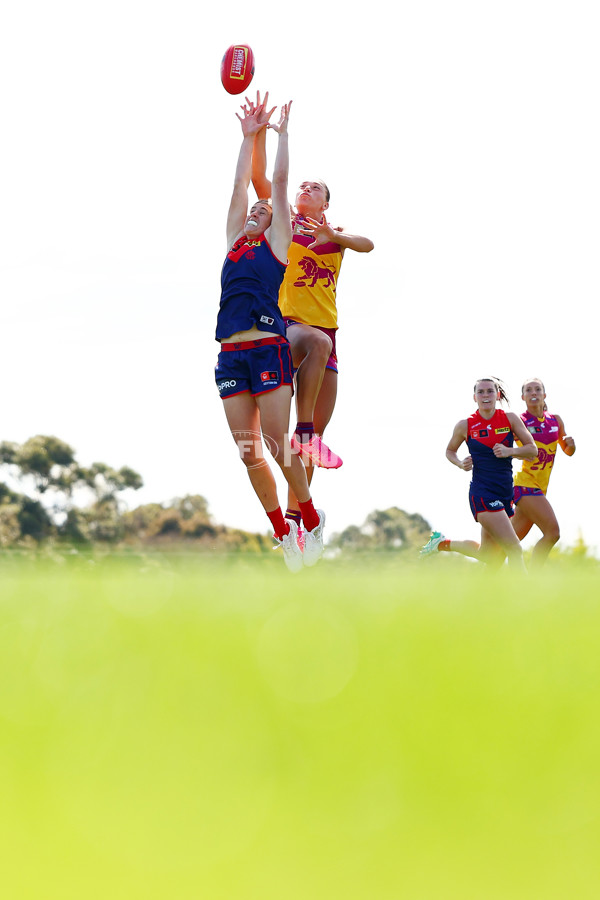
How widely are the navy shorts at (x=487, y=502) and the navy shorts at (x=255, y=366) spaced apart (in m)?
3.36

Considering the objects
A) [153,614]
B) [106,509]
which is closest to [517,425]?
[153,614]

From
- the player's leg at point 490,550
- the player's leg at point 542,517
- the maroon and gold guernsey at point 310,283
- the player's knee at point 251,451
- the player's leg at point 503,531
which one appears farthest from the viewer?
the player's leg at point 542,517

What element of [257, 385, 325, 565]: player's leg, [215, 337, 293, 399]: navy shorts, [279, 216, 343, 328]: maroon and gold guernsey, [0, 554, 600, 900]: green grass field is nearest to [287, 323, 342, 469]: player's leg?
[279, 216, 343, 328]: maroon and gold guernsey

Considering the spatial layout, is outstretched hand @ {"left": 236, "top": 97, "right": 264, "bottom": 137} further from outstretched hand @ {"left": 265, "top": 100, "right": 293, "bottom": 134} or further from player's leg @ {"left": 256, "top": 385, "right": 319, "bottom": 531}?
player's leg @ {"left": 256, "top": 385, "right": 319, "bottom": 531}

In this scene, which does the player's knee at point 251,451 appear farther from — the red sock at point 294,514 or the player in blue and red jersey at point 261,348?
the red sock at point 294,514

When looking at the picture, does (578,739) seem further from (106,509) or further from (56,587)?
(106,509)

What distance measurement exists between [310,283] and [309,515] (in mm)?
2084

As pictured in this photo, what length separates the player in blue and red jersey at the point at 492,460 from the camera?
874 cm

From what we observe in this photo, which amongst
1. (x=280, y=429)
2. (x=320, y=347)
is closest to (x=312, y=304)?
(x=320, y=347)

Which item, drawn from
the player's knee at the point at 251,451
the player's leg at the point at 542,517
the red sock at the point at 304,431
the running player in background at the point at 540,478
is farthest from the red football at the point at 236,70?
the player's leg at the point at 542,517

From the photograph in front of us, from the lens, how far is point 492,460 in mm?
8867

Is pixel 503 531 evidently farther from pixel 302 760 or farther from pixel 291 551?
pixel 302 760

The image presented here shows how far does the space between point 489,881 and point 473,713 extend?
0.41 m

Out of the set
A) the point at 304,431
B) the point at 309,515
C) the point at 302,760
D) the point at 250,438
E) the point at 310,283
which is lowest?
the point at 302,760
